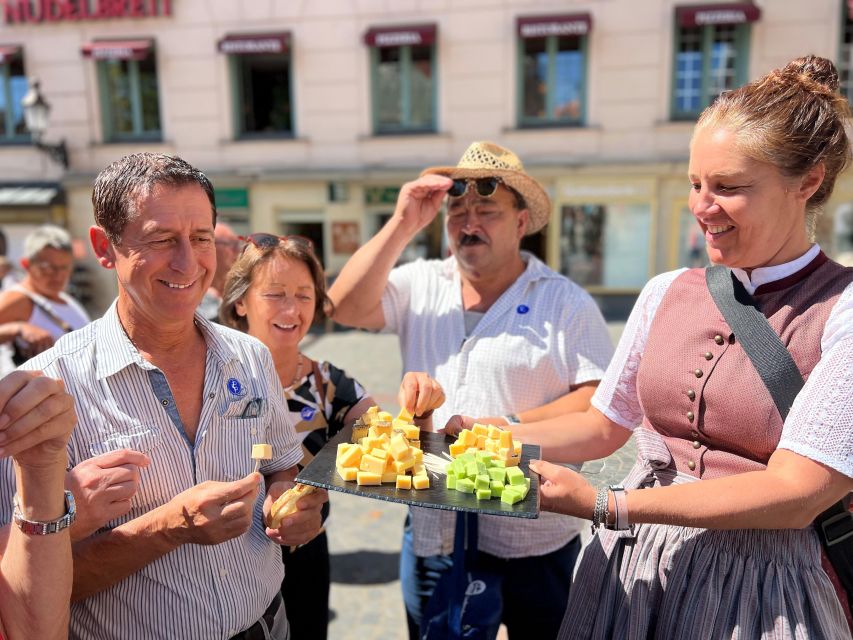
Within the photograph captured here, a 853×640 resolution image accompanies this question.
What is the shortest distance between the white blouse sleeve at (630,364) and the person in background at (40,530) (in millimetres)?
1503

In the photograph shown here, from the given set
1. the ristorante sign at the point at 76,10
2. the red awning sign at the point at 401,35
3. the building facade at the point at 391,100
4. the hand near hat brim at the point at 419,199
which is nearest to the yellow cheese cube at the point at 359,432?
the hand near hat brim at the point at 419,199

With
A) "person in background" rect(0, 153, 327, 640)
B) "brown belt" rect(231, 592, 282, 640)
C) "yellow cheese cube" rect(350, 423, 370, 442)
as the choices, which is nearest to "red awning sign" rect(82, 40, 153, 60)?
"person in background" rect(0, 153, 327, 640)

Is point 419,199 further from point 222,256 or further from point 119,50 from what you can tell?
point 119,50

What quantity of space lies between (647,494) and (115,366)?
1.43m

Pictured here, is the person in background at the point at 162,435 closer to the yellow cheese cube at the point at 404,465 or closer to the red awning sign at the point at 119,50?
the yellow cheese cube at the point at 404,465

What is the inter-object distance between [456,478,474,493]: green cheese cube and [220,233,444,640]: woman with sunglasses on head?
2.04 ft

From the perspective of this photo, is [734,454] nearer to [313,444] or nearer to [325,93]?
[313,444]

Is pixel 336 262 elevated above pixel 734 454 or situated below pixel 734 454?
below

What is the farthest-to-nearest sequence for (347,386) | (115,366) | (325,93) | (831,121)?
(325,93), (347,386), (115,366), (831,121)

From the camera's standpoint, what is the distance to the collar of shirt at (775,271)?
1.53 m

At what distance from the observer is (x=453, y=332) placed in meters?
2.62

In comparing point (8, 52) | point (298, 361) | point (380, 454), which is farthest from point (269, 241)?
point (8, 52)

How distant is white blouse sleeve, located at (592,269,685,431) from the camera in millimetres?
1827

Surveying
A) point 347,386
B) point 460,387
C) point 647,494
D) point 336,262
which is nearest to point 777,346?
point 647,494
